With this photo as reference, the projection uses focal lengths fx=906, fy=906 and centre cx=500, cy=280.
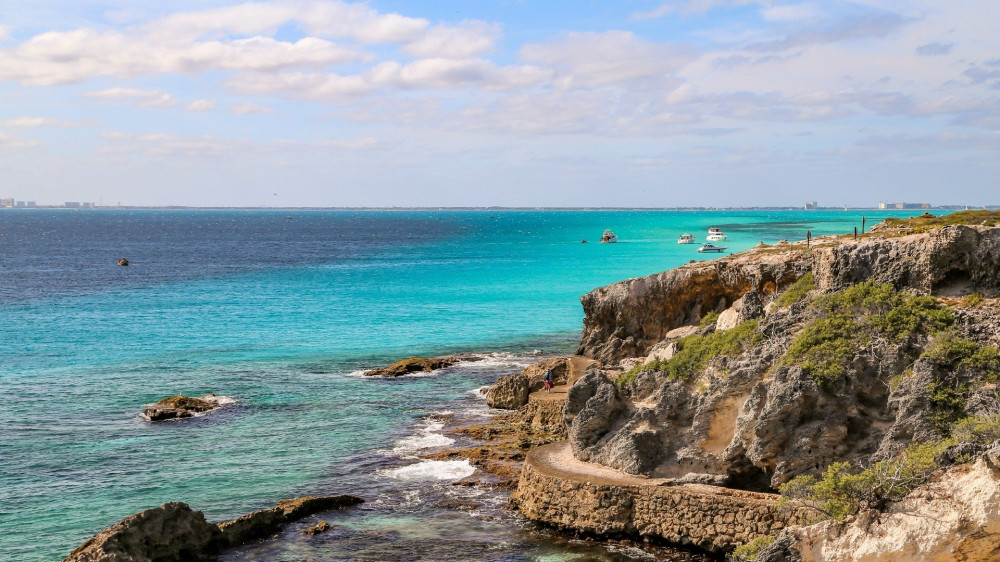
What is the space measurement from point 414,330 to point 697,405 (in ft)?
147

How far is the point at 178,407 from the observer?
45312 millimetres

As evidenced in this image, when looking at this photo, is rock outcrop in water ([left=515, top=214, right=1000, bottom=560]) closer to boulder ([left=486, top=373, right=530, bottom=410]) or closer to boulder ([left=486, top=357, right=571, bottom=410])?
boulder ([left=486, top=357, right=571, bottom=410])

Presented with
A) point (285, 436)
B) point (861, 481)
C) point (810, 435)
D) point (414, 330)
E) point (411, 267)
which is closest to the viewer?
point (861, 481)

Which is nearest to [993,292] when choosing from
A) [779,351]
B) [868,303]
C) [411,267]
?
[868,303]

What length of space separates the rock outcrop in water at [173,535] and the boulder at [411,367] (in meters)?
25.1

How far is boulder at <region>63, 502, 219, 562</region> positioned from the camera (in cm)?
2516

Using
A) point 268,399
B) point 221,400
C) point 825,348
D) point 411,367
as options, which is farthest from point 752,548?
point 411,367

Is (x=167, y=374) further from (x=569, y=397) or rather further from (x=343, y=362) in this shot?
(x=569, y=397)

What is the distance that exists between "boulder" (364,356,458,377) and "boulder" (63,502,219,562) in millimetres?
27664

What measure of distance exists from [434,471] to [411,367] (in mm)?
21002

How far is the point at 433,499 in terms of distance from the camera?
32.5m

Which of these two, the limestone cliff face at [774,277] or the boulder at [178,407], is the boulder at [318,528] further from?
the limestone cliff face at [774,277]

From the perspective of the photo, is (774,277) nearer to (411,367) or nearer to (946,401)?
(946,401)

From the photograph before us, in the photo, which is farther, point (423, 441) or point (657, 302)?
point (657, 302)
